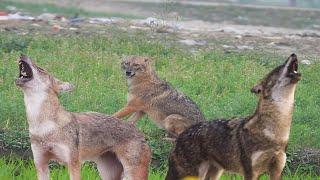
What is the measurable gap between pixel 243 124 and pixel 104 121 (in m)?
1.10

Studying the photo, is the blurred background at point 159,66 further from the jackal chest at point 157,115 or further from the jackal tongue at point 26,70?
the jackal tongue at point 26,70

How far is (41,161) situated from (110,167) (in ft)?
2.23

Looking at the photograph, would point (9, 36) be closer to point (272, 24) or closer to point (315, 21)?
point (272, 24)

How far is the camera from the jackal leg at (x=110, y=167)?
7223 mm

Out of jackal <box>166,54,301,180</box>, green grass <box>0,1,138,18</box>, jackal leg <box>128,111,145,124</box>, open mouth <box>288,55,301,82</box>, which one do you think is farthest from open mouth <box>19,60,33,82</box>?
green grass <box>0,1,138,18</box>

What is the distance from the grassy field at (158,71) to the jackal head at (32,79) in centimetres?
99

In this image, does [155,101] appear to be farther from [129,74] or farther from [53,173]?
[53,173]

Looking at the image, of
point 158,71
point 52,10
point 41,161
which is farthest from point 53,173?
point 52,10

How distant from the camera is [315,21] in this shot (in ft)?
81.5

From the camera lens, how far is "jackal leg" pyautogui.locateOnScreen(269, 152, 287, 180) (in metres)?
6.58

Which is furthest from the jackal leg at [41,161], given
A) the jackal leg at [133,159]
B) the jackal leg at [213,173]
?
the jackal leg at [213,173]

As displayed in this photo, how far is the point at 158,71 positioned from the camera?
1224 cm

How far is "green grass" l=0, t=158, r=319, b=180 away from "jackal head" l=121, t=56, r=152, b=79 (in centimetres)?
193

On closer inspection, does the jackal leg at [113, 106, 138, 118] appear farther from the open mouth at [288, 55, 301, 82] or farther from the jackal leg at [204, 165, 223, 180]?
the open mouth at [288, 55, 301, 82]
